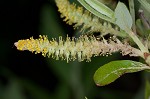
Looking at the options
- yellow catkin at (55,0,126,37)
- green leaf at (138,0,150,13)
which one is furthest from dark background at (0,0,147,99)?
green leaf at (138,0,150,13)

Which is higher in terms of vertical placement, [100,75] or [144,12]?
[144,12]

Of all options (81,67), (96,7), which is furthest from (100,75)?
(81,67)

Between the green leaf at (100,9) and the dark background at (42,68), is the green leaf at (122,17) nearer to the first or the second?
the green leaf at (100,9)

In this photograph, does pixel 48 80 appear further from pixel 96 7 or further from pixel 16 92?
pixel 96 7

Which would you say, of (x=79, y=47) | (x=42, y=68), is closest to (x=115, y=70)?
(x=79, y=47)

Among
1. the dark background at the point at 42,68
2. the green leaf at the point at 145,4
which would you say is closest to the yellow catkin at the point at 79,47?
the green leaf at the point at 145,4

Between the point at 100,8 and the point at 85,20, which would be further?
the point at 85,20

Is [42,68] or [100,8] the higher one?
[42,68]

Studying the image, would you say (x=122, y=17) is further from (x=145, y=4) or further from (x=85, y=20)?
(x=85, y=20)
